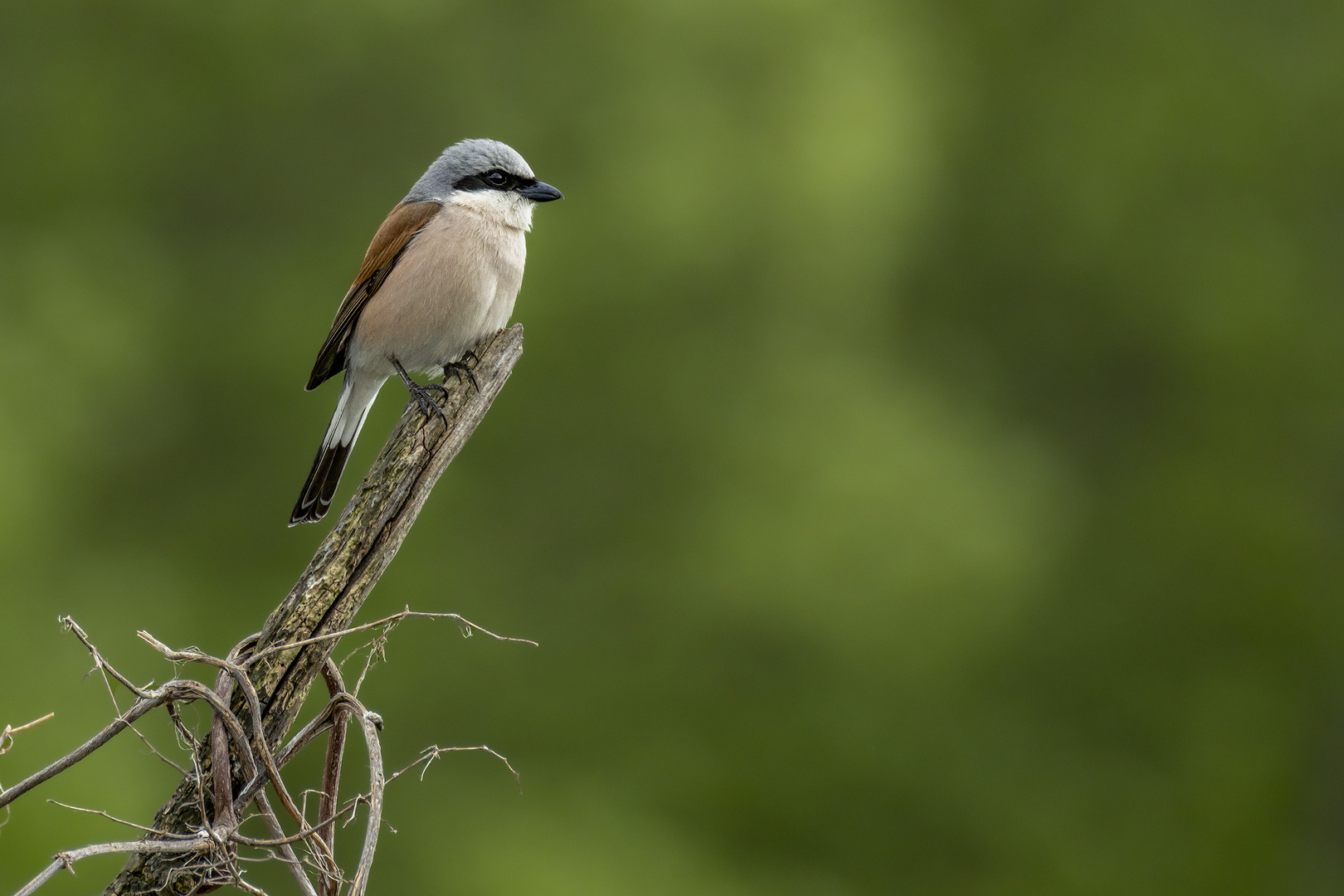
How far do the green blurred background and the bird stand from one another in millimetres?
5151

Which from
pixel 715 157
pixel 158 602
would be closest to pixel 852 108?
pixel 715 157

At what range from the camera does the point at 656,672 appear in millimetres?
9859

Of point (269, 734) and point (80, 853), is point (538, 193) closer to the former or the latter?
point (269, 734)

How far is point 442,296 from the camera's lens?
372cm

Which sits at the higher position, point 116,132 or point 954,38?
point 954,38

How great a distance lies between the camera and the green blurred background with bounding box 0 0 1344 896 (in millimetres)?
9234

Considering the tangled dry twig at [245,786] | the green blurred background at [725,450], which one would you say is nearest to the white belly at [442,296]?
the tangled dry twig at [245,786]

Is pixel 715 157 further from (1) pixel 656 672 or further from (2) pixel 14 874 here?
(2) pixel 14 874

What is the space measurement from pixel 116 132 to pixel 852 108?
20.7 feet

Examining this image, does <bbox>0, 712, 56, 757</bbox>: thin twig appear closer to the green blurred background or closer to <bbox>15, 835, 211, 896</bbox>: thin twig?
<bbox>15, 835, 211, 896</bbox>: thin twig

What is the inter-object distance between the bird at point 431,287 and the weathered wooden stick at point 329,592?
1.26 metres

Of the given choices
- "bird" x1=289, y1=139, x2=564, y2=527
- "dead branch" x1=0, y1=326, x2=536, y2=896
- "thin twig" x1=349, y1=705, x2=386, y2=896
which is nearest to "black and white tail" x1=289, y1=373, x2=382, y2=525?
"bird" x1=289, y1=139, x2=564, y2=527

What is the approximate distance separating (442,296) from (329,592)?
2.00m

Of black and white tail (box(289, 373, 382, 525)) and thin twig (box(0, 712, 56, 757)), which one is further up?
thin twig (box(0, 712, 56, 757))
